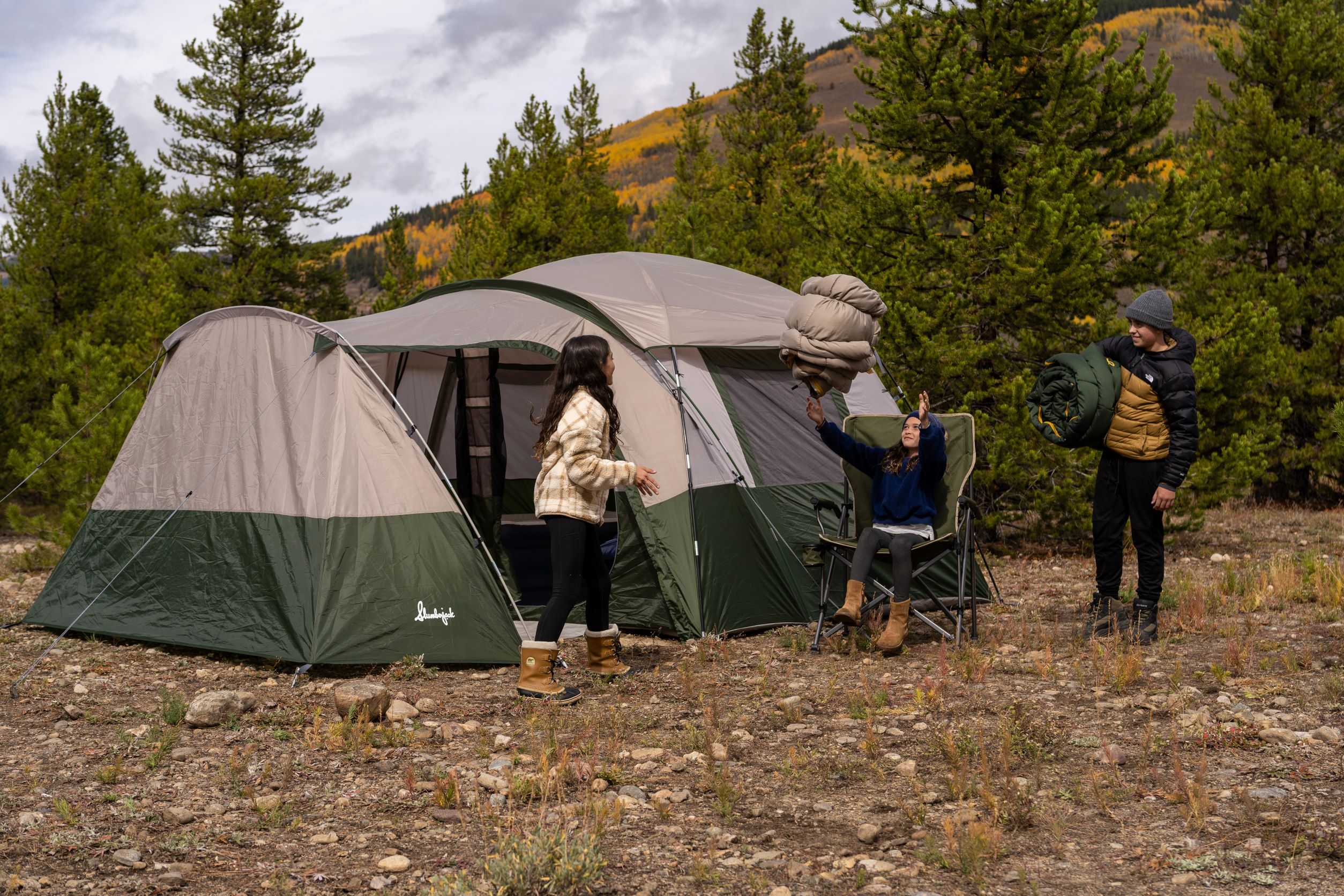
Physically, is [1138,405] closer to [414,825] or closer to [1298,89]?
[414,825]

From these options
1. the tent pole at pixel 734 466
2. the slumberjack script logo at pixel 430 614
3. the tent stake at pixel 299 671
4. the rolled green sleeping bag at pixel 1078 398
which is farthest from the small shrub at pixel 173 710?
the rolled green sleeping bag at pixel 1078 398

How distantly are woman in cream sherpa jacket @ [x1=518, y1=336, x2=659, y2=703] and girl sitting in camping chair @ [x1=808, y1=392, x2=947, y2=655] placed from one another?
141 cm

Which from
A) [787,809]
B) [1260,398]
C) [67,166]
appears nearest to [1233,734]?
[787,809]

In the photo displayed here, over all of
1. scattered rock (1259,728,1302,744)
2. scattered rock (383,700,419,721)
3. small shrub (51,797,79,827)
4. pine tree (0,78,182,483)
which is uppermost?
pine tree (0,78,182,483)

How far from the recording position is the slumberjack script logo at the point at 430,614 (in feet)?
19.6

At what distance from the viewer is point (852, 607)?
20.2 ft

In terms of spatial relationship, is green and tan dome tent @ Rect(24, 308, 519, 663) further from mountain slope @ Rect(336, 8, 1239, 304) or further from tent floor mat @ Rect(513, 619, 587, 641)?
mountain slope @ Rect(336, 8, 1239, 304)

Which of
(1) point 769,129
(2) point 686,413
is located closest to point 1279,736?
(2) point 686,413

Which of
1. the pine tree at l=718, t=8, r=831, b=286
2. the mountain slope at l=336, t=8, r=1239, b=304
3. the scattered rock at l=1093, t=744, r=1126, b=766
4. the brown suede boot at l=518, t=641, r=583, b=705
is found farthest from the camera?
the mountain slope at l=336, t=8, r=1239, b=304

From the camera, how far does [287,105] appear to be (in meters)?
24.6

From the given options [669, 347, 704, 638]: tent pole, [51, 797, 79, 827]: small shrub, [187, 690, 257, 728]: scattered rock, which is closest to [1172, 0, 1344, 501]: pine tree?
[669, 347, 704, 638]: tent pole

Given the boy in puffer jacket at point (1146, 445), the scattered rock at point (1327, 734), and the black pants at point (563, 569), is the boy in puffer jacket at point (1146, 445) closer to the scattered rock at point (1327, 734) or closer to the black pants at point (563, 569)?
the scattered rock at point (1327, 734)

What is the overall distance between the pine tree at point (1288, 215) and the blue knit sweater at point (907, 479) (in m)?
7.45

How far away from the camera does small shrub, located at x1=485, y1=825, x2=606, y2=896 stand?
3.13 m
